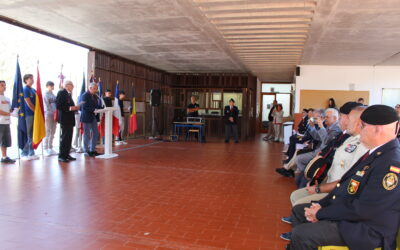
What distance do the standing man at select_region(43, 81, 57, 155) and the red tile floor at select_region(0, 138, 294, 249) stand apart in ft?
2.90

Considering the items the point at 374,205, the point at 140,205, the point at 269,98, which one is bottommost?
the point at 140,205

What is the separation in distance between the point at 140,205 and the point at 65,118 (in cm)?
349

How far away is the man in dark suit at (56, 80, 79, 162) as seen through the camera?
6.25 m

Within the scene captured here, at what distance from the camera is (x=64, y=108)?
248 inches

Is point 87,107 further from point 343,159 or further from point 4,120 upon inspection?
point 343,159

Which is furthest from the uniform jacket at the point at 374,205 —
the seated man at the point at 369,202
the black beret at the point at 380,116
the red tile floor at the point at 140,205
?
the red tile floor at the point at 140,205

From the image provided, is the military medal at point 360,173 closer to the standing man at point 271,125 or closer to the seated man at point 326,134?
the seated man at point 326,134

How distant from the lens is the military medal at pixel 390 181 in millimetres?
1631

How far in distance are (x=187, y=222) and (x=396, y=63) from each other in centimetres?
989

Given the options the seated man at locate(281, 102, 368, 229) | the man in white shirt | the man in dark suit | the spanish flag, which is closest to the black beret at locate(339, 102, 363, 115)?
the seated man at locate(281, 102, 368, 229)

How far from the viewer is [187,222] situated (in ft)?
10.6

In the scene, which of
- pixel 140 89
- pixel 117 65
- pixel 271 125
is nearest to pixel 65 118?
pixel 117 65

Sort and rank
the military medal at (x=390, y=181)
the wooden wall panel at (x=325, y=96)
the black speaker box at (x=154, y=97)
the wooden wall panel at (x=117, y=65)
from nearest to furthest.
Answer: the military medal at (x=390, y=181)
the wooden wall panel at (x=117, y=65)
the wooden wall panel at (x=325, y=96)
the black speaker box at (x=154, y=97)

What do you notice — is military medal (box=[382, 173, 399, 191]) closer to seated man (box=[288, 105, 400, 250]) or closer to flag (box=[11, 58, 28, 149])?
seated man (box=[288, 105, 400, 250])
